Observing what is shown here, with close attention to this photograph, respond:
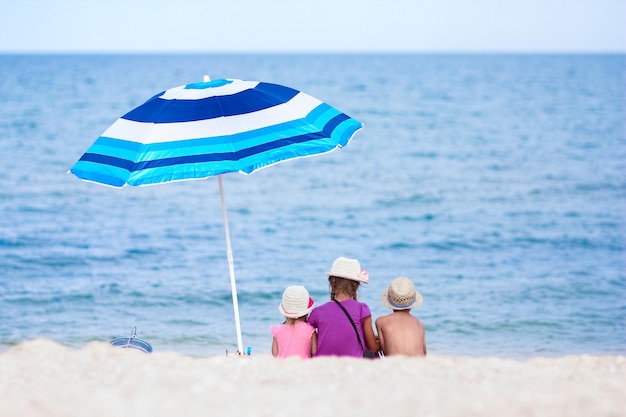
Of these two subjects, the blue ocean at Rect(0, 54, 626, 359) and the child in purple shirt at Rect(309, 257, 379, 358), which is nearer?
the child in purple shirt at Rect(309, 257, 379, 358)

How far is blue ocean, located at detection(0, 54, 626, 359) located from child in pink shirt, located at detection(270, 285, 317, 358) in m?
5.20

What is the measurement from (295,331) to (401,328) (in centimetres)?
73

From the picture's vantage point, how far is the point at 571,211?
63.1 ft

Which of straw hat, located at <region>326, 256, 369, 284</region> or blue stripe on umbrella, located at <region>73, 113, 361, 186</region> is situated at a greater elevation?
blue stripe on umbrella, located at <region>73, 113, 361, 186</region>

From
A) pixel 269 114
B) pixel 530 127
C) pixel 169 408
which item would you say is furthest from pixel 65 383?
pixel 530 127

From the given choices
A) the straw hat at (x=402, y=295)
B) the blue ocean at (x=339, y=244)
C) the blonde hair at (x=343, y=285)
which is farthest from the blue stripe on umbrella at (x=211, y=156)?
the blue ocean at (x=339, y=244)

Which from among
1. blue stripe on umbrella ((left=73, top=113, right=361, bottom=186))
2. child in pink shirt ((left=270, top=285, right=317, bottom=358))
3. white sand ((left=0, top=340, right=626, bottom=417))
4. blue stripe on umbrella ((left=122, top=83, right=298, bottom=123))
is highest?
blue stripe on umbrella ((left=122, top=83, right=298, bottom=123))

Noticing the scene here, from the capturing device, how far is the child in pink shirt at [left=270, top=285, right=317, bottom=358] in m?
5.03

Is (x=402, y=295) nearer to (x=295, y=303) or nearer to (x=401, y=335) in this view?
(x=401, y=335)

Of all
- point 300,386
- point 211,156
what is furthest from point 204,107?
point 300,386

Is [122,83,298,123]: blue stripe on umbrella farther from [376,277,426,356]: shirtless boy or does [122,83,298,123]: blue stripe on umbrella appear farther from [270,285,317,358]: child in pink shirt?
[376,277,426,356]: shirtless boy

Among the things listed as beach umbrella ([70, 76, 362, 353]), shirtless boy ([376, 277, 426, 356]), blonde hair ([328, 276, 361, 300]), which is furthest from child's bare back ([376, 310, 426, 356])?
beach umbrella ([70, 76, 362, 353])

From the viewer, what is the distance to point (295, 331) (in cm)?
509

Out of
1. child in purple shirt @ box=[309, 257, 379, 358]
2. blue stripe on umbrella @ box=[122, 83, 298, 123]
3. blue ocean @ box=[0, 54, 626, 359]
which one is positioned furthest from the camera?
blue ocean @ box=[0, 54, 626, 359]
